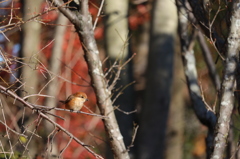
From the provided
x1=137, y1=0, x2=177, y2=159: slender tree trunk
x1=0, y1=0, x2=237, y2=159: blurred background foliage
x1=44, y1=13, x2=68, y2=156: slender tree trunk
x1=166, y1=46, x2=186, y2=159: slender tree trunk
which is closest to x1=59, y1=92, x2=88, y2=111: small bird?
x1=0, y1=0, x2=237, y2=159: blurred background foliage

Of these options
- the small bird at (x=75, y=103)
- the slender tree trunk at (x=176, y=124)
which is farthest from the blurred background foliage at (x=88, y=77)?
the small bird at (x=75, y=103)

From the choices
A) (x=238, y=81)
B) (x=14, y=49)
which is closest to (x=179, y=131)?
(x=14, y=49)

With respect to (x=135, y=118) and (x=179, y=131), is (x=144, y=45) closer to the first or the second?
(x=179, y=131)

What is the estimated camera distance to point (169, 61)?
26.2ft

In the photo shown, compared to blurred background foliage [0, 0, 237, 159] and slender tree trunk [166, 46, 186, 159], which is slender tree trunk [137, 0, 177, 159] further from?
slender tree trunk [166, 46, 186, 159]

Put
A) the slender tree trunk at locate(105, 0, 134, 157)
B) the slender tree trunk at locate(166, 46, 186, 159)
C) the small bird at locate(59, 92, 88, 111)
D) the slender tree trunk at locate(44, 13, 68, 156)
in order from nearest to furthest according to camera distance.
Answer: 1. the small bird at locate(59, 92, 88, 111)
2. the slender tree trunk at locate(105, 0, 134, 157)
3. the slender tree trunk at locate(44, 13, 68, 156)
4. the slender tree trunk at locate(166, 46, 186, 159)

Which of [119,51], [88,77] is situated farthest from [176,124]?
[88,77]

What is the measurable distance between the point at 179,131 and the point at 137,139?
2122 millimetres

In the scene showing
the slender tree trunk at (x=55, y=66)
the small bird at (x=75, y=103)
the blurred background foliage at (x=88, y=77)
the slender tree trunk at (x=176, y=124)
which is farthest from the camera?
the slender tree trunk at (x=176, y=124)

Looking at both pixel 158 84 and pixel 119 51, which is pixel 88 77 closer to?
pixel 158 84

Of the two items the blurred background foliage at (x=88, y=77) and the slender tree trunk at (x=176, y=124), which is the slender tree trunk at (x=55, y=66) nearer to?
the blurred background foliage at (x=88, y=77)

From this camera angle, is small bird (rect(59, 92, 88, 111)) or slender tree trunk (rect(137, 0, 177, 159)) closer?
small bird (rect(59, 92, 88, 111))

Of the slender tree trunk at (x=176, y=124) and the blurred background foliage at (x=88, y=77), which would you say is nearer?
the blurred background foliage at (x=88, y=77)

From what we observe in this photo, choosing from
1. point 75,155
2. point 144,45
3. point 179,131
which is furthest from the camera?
point 144,45
